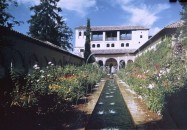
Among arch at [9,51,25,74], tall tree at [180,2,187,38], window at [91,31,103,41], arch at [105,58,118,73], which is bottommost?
arch at [9,51,25,74]

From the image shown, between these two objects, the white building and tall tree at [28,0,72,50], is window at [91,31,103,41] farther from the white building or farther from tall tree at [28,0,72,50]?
tall tree at [28,0,72,50]

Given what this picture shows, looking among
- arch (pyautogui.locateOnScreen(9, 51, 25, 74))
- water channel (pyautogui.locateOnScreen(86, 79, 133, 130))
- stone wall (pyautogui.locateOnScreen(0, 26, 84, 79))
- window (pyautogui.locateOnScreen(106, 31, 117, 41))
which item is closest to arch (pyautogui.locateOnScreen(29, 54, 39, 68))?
stone wall (pyautogui.locateOnScreen(0, 26, 84, 79))

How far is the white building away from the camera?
198 ft

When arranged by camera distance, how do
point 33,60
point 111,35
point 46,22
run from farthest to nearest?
point 111,35
point 46,22
point 33,60

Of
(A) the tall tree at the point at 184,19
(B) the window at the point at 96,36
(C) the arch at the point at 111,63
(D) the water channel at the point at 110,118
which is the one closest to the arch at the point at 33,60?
(D) the water channel at the point at 110,118

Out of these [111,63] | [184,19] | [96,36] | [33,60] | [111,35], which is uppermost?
[111,35]

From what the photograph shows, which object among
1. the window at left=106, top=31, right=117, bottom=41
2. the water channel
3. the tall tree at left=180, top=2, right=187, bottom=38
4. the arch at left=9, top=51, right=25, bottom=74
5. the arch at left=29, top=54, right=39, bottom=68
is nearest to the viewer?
the water channel

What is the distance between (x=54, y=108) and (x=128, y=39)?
56.5 meters

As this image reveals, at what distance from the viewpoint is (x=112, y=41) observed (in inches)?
2512

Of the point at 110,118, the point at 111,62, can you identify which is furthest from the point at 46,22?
the point at 110,118

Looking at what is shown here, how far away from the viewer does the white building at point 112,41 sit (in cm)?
6031

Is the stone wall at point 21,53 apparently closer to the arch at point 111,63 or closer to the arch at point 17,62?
the arch at point 17,62

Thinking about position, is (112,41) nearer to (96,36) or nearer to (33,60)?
(96,36)

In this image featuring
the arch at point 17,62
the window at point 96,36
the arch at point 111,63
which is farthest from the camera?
the window at point 96,36
